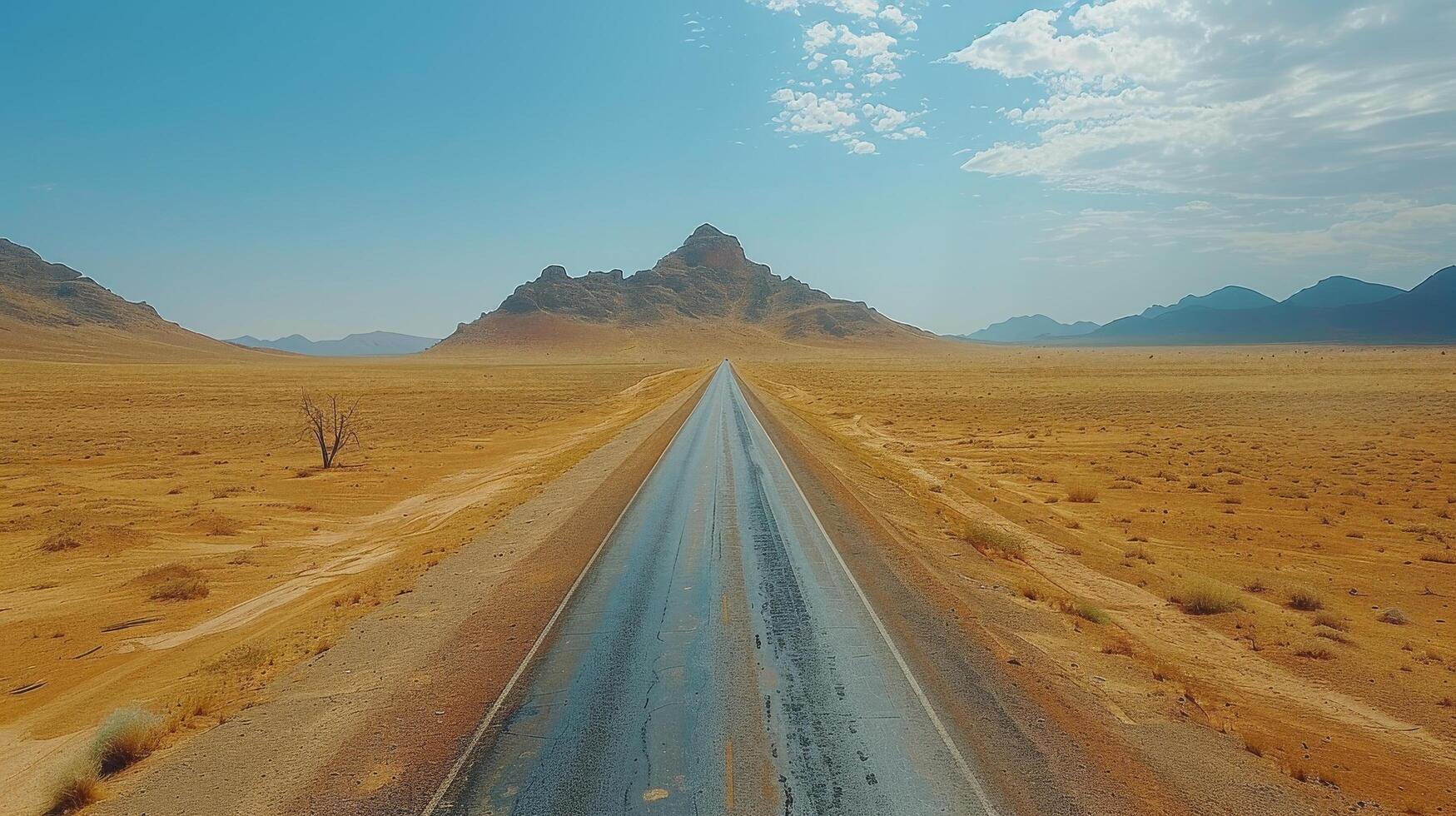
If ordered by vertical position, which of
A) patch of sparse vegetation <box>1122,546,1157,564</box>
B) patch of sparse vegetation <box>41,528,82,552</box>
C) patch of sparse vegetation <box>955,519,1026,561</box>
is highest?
patch of sparse vegetation <box>41,528,82,552</box>

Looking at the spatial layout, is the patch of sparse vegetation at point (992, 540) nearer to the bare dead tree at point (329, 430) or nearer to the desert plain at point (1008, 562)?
the desert plain at point (1008, 562)

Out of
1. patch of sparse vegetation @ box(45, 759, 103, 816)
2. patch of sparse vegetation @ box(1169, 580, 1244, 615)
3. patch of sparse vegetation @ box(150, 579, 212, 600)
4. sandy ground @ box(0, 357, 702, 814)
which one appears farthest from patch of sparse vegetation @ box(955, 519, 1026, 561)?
patch of sparse vegetation @ box(150, 579, 212, 600)

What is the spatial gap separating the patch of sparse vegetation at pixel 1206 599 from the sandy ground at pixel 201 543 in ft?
45.3

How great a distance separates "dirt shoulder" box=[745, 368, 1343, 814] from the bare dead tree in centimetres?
2397

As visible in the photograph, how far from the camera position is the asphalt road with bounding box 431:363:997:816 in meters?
6.45

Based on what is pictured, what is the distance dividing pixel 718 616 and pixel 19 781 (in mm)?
8006

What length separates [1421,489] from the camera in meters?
20.1

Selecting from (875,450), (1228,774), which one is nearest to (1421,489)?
(875,450)

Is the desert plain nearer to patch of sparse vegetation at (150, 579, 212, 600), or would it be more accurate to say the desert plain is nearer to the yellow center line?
patch of sparse vegetation at (150, 579, 212, 600)

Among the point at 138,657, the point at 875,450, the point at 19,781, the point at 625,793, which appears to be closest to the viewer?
the point at 625,793

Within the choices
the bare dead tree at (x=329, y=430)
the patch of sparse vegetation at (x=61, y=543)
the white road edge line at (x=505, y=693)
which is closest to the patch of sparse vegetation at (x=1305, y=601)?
the white road edge line at (x=505, y=693)

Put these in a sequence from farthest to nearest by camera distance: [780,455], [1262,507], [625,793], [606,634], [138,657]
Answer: [780,455]
[1262,507]
[138,657]
[606,634]
[625,793]

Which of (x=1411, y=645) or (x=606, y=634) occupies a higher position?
(x=606, y=634)

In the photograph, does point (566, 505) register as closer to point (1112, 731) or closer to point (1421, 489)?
point (1112, 731)
